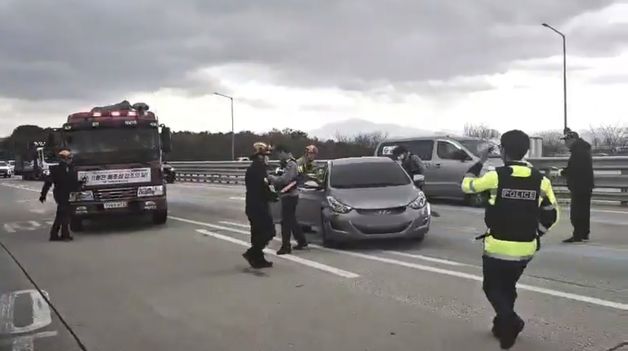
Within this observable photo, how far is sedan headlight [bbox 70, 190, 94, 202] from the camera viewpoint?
43.8ft

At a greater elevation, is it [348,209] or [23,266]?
[348,209]

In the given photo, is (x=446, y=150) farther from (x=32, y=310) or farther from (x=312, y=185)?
(x=32, y=310)

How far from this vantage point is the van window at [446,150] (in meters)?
17.0

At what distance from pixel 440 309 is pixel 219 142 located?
221 ft

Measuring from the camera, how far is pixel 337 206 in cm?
997

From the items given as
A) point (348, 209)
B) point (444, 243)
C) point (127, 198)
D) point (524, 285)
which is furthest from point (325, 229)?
point (127, 198)

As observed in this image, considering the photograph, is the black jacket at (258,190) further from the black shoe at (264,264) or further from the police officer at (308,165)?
the police officer at (308,165)

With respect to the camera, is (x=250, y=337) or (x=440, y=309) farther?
(x=440, y=309)

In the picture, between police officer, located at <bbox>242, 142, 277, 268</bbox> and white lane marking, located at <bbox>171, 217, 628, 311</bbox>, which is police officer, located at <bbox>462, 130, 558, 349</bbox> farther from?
police officer, located at <bbox>242, 142, 277, 268</bbox>

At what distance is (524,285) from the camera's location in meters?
7.10

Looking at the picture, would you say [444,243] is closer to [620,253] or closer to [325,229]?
[325,229]

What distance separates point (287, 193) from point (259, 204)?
116cm

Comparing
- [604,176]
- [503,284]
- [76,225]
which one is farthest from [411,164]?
[503,284]

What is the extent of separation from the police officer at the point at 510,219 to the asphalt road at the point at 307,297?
0.36 metres
